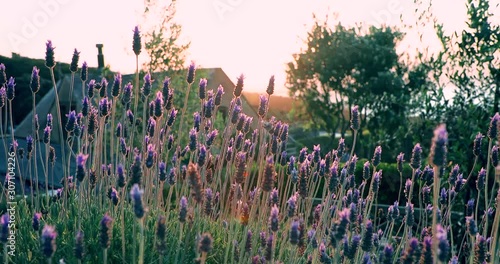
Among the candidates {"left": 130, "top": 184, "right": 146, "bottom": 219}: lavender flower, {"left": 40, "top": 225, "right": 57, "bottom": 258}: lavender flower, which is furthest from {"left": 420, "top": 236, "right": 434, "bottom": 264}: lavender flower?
{"left": 40, "top": 225, "right": 57, "bottom": 258}: lavender flower

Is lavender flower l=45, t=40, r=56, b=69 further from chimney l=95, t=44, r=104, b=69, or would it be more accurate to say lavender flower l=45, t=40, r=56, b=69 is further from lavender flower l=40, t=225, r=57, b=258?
chimney l=95, t=44, r=104, b=69

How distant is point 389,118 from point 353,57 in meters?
3.87

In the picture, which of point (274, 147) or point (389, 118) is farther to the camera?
point (389, 118)

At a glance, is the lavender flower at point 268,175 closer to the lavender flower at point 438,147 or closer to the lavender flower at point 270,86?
the lavender flower at point 438,147

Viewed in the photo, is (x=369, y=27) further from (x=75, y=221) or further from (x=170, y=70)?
(x=75, y=221)

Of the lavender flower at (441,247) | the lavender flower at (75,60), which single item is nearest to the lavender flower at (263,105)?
the lavender flower at (75,60)

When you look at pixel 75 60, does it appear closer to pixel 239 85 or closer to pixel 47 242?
pixel 239 85

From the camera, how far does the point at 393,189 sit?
1070 centimetres

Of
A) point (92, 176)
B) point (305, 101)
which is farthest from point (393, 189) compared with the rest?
point (305, 101)

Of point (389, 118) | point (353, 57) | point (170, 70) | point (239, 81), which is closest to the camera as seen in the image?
point (239, 81)

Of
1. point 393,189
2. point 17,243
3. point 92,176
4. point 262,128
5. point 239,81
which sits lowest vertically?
point 393,189

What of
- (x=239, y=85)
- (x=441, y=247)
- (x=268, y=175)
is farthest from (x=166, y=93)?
(x=441, y=247)

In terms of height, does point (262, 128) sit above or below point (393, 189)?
above

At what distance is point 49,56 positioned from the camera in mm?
3406
